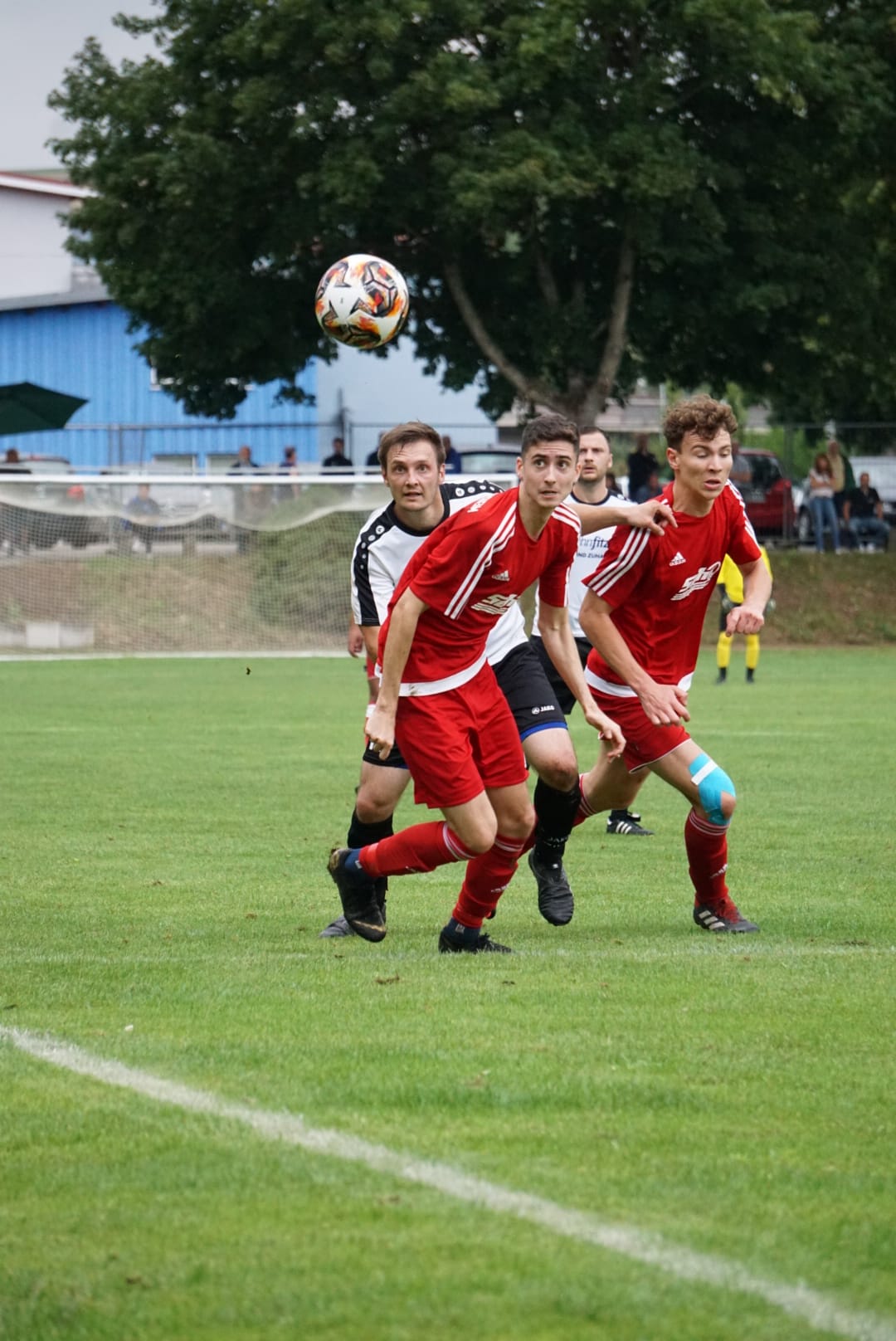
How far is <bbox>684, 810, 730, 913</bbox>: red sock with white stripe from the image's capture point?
6926 millimetres

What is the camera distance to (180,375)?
32750mm

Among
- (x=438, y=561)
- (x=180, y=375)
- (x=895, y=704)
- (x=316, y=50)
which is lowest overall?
(x=895, y=704)

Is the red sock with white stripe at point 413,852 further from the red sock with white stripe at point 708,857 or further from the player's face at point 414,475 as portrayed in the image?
the player's face at point 414,475

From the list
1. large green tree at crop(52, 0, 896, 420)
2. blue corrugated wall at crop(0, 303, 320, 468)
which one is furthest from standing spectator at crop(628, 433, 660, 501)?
blue corrugated wall at crop(0, 303, 320, 468)

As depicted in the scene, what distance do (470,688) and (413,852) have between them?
2.05 ft

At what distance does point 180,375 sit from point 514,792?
1070 inches

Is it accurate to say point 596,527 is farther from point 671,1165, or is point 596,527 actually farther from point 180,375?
point 180,375

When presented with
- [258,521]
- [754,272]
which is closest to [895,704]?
[258,521]

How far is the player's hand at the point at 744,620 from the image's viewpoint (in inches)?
265

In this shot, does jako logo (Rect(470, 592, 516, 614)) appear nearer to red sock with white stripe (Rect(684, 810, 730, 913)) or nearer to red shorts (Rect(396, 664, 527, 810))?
red shorts (Rect(396, 664, 527, 810))

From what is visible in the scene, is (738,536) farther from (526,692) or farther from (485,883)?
(485,883)

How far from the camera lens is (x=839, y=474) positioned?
1188 inches

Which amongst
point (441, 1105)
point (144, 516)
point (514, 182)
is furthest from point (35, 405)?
point (441, 1105)

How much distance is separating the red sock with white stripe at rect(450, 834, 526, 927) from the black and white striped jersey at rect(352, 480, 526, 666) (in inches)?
35.7
